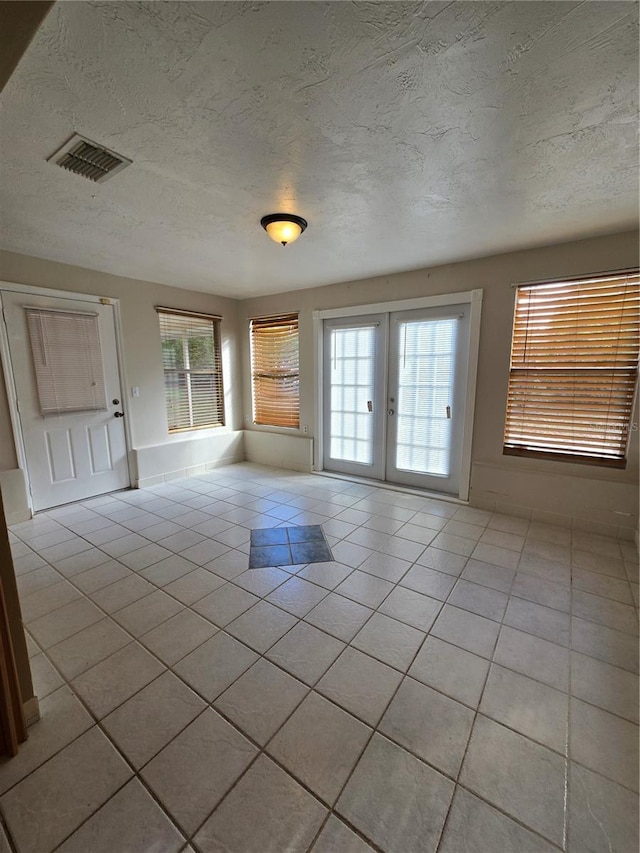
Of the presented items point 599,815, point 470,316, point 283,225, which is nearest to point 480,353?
point 470,316

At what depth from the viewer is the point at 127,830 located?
1049mm

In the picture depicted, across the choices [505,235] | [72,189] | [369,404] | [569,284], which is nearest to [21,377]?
[72,189]

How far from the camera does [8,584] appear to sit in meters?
1.32

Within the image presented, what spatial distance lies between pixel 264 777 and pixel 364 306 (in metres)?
3.91

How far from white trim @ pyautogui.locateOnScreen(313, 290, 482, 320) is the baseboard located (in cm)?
395

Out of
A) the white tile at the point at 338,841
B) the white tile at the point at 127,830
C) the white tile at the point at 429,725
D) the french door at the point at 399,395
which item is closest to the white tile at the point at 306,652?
the white tile at the point at 429,725

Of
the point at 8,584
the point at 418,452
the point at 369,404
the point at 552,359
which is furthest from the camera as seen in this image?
the point at 369,404

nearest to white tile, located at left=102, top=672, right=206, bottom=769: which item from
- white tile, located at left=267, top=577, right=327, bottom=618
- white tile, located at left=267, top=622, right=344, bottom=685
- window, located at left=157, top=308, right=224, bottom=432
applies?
white tile, located at left=267, top=622, right=344, bottom=685

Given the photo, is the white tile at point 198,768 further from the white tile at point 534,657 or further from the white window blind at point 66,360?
the white window blind at point 66,360

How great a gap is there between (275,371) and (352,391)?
50.8 inches

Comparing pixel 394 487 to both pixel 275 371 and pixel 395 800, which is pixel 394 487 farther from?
pixel 395 800

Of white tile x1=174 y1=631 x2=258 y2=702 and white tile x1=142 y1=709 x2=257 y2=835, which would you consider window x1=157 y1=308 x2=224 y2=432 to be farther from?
white tile x1=142 y1=709 x2=257 y2=835

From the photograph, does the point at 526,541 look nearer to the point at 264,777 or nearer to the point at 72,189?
the point at 264,777

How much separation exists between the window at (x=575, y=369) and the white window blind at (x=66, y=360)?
13.9 ft
